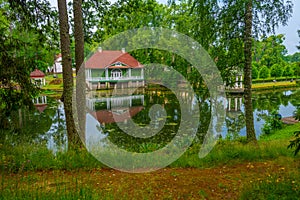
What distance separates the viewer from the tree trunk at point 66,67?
16.0ft

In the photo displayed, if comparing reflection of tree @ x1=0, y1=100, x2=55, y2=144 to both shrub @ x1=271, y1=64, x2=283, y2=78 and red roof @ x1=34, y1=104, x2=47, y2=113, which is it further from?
shrub @ x1=271, y1=64, x2=283, y2=78

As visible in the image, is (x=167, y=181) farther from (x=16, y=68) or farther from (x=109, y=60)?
(x=109, y=60)

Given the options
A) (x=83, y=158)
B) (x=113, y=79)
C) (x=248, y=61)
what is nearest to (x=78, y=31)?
(x=83, y=158)

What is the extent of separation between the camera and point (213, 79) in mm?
5809

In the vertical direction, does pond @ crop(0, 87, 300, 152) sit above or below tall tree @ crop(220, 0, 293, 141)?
below

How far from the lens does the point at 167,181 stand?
12.1ft

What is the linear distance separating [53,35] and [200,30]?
3.37 meters

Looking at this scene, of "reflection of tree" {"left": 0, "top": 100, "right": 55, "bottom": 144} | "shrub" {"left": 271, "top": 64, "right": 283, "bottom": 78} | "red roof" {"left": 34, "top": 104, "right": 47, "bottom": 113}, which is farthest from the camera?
"shrub" {"left": 271, "top": 64, "right": 283, "bottom": 78}

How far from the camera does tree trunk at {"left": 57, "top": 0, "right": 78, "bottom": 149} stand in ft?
16.0

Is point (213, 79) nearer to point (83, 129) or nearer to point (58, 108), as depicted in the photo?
point (83, 129)

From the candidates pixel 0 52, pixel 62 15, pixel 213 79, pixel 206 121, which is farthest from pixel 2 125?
pixel 206 121

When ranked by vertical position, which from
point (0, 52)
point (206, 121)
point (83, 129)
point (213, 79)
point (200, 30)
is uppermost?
point (200, 30)

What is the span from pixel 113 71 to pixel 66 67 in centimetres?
2663

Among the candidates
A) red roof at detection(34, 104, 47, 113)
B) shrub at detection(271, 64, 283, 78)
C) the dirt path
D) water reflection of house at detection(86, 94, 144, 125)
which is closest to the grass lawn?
the dirt path
